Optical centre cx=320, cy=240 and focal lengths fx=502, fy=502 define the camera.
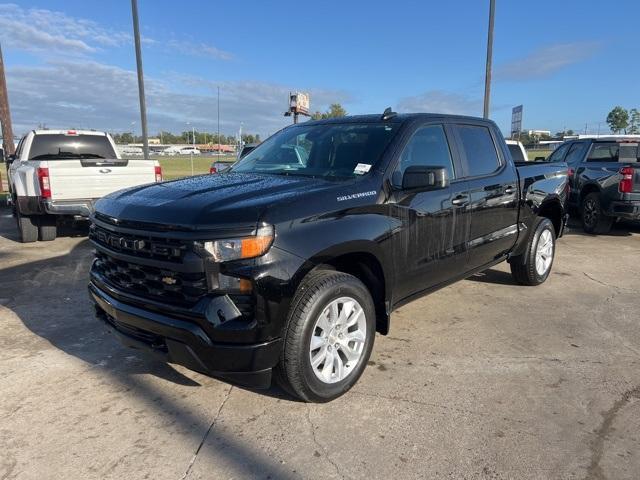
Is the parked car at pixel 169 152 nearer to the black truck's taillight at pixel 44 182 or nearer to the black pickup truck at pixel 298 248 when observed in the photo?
the black truck's taillight at pixel 44 182

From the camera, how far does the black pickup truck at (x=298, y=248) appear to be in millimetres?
2775

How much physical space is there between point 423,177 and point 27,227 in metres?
7.60

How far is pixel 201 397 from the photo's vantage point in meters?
3.40

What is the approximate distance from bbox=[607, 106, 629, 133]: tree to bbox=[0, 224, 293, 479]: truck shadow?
80.9 metres

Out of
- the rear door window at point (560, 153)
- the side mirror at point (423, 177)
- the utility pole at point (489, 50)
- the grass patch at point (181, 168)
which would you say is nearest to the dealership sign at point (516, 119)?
the utility pole at point (489, 50)

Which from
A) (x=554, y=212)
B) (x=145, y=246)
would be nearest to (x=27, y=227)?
(x=145, y=246)

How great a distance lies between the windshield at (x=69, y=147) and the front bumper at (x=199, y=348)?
8.02 metres

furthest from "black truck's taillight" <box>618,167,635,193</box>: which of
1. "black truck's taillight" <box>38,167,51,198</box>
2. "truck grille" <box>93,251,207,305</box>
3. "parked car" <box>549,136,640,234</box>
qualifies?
"black truck's taillight" <box>38,167,51,198</box>

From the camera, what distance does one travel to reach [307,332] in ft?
9.82

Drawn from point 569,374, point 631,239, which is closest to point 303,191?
point 569,374

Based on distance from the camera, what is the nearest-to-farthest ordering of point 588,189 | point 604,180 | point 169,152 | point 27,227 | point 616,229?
point 27,227 → point 604,180 → point 588,189 → point 616,229 → point 169,152

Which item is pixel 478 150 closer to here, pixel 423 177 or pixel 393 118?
pixel 393 118

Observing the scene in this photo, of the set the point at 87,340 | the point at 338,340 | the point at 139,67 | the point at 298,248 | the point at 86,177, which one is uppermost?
the point at 139,67

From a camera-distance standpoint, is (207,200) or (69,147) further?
(69,147)
